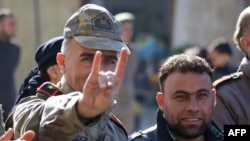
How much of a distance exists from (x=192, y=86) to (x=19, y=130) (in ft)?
3.32

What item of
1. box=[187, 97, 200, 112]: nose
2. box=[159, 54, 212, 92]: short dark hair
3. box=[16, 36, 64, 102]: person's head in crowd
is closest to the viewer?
box=[187, 97, 200, 112]: nose

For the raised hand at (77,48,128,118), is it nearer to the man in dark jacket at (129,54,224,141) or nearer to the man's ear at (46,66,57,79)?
the man in dark jacket at (129,54,224,141)

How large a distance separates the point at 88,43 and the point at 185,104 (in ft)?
2.37

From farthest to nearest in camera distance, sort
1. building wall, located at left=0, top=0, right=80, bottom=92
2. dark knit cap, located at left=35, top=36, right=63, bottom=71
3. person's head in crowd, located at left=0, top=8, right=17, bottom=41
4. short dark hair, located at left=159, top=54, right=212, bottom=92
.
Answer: building wall, located at left=0, top=0, right=80, bottom=92
person's head in crowd, located at left=0, top=8, right=17, bottom=41
dark knit cap, located at left=35, top=36, right=63, bottom=71
short dark hair, located at left=159, top=54, right=212, bottom=92

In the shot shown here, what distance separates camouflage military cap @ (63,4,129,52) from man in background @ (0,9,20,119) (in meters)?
6.28

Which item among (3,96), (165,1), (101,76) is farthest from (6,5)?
(101,76)

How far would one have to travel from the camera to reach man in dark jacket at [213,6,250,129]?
17.2ft

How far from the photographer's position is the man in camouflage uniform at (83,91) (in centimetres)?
362

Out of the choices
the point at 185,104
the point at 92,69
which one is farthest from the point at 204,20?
the point at 92,69

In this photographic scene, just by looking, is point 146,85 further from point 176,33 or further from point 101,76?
point 101,76

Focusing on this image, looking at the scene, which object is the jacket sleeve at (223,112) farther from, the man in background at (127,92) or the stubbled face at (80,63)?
the man in background at (127,92)

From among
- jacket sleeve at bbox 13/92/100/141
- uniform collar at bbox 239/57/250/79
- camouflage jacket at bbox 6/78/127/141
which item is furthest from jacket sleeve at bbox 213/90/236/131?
jacket sleeve at bbox 13/92/100/141

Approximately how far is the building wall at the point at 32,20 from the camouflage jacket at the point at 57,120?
11526mm

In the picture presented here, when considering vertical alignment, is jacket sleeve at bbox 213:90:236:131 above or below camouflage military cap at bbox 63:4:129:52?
below
